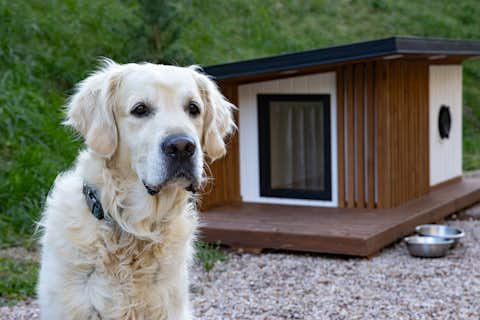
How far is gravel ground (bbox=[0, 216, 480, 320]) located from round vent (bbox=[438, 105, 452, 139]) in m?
2.85

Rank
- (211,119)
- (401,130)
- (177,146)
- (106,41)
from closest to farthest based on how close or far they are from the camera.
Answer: (177,146), (211,119), (401,130), (106,41)

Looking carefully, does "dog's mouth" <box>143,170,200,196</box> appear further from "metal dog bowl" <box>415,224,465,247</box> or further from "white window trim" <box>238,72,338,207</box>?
"white window trim" <box>238,72,338,207</box>

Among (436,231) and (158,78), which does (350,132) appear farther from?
(158,78)

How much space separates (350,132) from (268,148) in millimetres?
1058

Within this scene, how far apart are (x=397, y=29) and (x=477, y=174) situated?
7.62 m

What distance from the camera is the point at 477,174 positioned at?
12.2m

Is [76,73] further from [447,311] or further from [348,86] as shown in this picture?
[447,311]

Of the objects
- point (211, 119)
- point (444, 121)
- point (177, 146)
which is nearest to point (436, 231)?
point (444, 121)

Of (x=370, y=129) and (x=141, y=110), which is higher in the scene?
(x=141, y=110)

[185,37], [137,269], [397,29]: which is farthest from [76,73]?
[397,29]

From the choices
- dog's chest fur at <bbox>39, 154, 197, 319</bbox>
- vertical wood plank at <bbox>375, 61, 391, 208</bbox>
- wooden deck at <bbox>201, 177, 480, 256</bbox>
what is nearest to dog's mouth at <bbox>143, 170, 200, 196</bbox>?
Answer: dog's chest fur at <bbox>39, 154, 197, 319</bbox>

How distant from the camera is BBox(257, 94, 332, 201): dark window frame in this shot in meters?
8.91

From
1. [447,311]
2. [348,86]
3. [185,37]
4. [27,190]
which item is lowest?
[447,311]

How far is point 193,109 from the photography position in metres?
3.23
